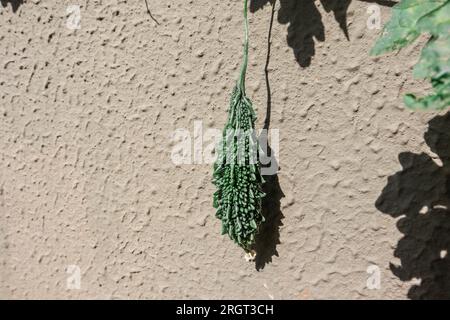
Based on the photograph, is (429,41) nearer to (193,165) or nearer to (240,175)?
(240,175)

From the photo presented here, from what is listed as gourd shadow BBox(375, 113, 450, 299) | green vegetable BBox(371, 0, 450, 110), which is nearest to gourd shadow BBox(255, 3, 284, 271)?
gourd shadow BBox(375, 113, 450, 299)

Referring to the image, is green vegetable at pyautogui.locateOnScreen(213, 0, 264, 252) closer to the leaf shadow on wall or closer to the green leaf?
the leaf shadow on wall

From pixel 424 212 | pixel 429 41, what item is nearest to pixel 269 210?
pixel 424 212

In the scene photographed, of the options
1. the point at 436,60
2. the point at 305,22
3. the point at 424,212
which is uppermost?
the point at 305,22

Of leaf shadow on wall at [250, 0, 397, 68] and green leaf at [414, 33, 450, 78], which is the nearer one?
green leaf at [414, 33, 450, 78]

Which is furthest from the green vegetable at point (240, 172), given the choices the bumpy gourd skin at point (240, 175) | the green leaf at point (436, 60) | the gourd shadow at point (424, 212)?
the green leaf at point (436, 60)

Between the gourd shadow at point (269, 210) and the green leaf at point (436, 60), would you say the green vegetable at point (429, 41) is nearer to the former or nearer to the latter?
the green leaf at point (436, 60)

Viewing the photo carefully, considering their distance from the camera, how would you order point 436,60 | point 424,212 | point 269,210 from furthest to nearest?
point 269,210, point 424,212, point 436,60
